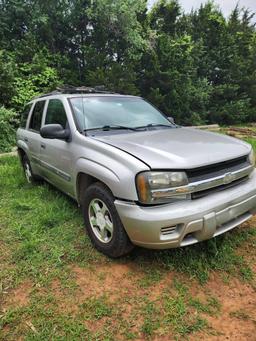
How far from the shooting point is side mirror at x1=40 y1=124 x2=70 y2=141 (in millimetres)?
2982

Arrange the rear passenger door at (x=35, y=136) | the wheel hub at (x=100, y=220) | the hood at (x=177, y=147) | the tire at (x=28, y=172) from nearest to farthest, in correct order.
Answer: the hood at (x=177, y=147), the wheel hub at (x=100, y=220), the rear passenger door at (x=35, y=136), the tire at (x=28, y=172)

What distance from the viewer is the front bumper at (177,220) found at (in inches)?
84.5

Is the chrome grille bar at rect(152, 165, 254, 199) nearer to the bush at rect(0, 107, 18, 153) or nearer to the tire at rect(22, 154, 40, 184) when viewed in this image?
the tire at rect(22, 154, 40, 184)

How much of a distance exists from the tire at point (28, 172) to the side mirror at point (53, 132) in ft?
6.13

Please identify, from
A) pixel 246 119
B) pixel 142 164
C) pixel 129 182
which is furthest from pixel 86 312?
pixel 246 119

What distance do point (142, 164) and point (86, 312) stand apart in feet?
3.97

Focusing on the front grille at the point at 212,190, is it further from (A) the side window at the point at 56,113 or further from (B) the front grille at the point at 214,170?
(A) the side window at the point at 56,113

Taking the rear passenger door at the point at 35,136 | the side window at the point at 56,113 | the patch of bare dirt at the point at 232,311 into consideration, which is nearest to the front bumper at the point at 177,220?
the patch of bare dirt at the point at 232,311

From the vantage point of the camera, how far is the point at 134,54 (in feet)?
41.9

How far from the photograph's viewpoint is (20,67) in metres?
10.7

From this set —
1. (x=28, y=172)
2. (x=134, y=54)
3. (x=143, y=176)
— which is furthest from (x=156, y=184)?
(x=134, y=54)

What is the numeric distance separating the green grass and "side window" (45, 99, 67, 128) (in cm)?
125

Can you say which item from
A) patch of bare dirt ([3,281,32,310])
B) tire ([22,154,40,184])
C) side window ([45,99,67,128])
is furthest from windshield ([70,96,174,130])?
tire ([22,154,40,184])

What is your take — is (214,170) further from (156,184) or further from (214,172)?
(156,184)
